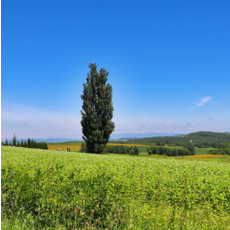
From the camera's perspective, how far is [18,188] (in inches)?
241

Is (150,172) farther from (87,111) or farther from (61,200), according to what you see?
(87,111)

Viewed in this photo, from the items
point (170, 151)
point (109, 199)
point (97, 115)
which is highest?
point (97, 115)

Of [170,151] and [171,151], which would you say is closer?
[171,151]

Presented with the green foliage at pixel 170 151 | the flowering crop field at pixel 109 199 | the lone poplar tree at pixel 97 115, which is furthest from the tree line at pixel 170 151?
the flowering crop field at pixel 109 199

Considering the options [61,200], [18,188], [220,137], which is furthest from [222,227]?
[220,137]

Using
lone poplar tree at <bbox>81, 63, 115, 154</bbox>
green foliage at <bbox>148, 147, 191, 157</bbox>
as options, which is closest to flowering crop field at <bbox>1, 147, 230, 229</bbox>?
lone poplar tree at <bbox>81, 63, 115, 154</bbox>

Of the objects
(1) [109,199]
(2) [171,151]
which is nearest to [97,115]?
(1) [109,199]

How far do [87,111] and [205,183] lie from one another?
83.9 feet

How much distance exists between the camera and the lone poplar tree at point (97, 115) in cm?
3047

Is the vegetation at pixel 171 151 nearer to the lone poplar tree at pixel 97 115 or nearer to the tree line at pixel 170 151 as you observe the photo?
the tree line at pixel 170 151

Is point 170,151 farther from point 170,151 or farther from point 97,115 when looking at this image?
point 97,115

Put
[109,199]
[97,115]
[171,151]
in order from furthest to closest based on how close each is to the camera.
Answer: [171,151] < [97,115] < [109,199]

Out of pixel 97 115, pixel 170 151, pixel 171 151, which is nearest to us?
pixel 97 115

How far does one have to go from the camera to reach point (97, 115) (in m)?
31.2
